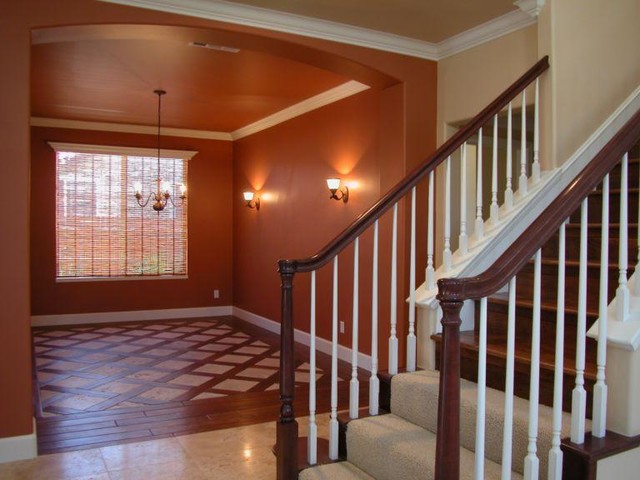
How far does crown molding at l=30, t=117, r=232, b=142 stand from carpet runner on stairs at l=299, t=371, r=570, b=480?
6.53 metres

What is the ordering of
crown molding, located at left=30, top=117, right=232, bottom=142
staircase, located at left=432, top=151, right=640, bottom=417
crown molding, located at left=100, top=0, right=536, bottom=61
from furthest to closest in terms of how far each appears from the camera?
crown molding, located at left=30, top=117, right=232, bottom=142 → crown molding, located at left=100, top=0, right=536, bottom=61 → staircase, located at left=432, top=151, right=640, bottom=417

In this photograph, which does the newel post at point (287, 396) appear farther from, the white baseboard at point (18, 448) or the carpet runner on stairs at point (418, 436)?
the white baseboard at point (18, 448)

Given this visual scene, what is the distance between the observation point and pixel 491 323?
300 centimetres

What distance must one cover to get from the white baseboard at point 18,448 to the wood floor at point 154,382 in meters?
0.12

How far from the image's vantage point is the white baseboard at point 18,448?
10.9ft

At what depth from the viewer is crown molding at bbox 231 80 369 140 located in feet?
18.8

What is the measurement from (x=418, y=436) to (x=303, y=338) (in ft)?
13.6

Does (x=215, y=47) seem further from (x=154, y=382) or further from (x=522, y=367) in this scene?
(x=522, y=367)

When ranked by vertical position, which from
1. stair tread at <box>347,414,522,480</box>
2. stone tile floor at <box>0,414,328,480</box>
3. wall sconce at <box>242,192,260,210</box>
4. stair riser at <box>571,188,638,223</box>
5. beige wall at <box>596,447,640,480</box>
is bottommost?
stone tile floor at <box>0,414,328,480</box>

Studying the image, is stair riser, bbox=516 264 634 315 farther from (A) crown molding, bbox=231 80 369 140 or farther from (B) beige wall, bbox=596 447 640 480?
(A) crown molding, bbox=231 80 369 140

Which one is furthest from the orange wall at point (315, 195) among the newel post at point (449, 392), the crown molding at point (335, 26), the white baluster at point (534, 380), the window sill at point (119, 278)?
the newel post at point (449, 392)

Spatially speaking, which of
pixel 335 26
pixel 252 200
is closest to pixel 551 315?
pixel 335 26

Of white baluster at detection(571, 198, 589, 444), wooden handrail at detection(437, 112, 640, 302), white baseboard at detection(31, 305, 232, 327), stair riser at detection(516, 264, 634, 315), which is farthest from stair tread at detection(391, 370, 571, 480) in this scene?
white baseboard at detection(31, 305, 232, 327)

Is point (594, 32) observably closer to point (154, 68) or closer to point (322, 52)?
point (322, 52)
